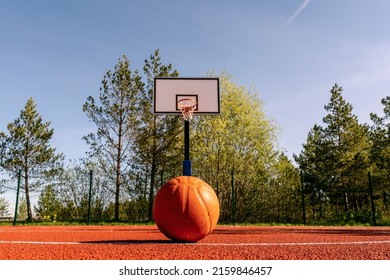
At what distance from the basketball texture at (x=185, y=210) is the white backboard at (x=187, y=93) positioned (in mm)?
5286

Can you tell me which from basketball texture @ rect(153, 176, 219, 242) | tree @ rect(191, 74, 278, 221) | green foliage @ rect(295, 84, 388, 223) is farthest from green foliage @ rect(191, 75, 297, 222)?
basketball texture @ rect(153, 176, 219, 242)

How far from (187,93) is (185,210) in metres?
5.89

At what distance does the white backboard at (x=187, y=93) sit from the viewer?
10.4 meters

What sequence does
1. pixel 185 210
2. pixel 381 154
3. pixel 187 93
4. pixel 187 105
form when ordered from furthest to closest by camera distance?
1. pixel 381 154
2. pixel 187 93
3. pixel 187 105
4. pixel 185 210

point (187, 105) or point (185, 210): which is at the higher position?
point (187, 105)

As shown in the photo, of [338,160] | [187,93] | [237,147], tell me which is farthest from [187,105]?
[338,160]

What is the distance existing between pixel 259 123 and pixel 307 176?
12252 millimetres

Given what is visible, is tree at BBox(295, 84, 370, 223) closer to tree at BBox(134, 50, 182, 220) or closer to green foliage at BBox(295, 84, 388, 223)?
green foliage at BBox(295, 84, 388, 223)

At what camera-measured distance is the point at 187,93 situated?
10414 millimetres

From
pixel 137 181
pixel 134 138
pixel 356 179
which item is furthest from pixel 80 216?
pixel 356 179

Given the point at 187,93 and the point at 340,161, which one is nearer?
the point at 187,93

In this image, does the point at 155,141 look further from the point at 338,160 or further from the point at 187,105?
the point at 338,160

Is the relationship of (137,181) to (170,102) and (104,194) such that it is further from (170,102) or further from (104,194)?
(170,102)

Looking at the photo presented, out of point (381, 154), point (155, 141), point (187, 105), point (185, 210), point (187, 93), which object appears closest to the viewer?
point (185, 210)
